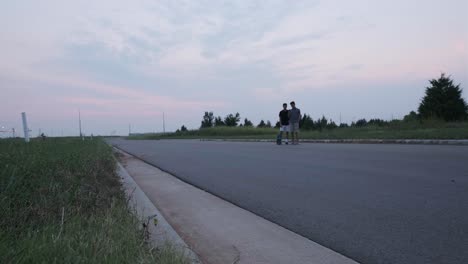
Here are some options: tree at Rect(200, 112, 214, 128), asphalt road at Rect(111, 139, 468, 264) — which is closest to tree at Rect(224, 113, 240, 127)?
tree at Rect(200, 112, 214, 128)

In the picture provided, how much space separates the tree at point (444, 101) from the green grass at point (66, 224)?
35306 millimetres

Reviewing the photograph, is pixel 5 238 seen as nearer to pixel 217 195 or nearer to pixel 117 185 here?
pixel 117 185

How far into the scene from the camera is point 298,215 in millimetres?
4633

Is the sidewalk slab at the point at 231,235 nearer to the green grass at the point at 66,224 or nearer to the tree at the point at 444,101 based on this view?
the green grass at the point at 66,224

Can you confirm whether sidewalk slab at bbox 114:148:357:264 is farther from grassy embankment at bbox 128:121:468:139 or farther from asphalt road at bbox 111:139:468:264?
grassy embankment at bbox 128:121:468:139

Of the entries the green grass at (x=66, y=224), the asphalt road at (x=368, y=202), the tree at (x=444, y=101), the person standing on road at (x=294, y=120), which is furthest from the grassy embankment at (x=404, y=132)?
the green grass at (x=66, y=224)

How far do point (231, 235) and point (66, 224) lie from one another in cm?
166

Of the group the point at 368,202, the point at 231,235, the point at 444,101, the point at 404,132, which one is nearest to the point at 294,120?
the point at 404,132

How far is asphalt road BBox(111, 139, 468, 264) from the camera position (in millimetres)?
3447

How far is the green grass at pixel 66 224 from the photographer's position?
275 cm

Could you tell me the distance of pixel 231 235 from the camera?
13.4ft

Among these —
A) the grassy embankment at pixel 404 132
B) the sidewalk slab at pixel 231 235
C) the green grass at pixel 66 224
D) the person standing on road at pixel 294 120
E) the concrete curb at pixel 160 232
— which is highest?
the person standing on road at pixel 294 120

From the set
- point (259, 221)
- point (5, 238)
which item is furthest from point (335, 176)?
point (5, 238)

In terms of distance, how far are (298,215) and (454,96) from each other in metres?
37.3
